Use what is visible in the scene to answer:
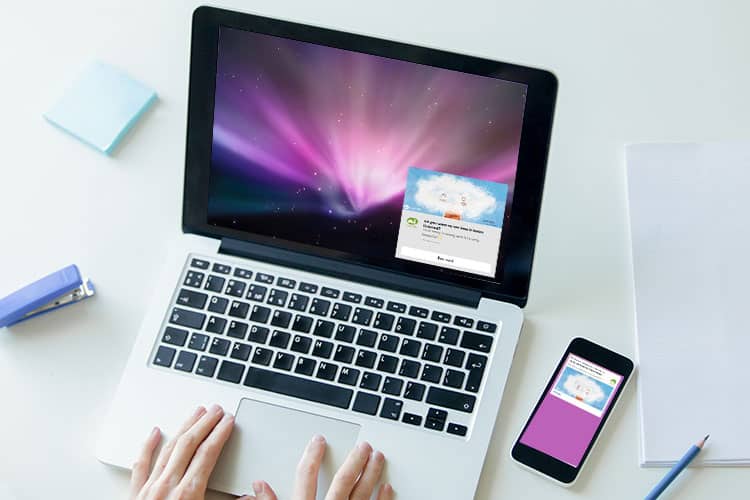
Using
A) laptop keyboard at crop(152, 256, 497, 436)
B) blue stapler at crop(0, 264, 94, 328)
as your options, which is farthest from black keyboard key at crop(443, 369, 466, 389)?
blue stapler at crop(0, 264, 94, 328)

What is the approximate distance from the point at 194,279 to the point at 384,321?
198 millimetres

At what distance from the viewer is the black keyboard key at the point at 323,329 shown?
32.6 inches

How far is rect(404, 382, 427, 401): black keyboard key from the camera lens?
796 millimetres

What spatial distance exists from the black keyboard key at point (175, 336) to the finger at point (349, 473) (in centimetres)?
20

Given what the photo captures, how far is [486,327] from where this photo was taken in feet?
2.71

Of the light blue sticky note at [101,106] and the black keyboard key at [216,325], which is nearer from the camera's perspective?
the black keyboard key at [216,325]

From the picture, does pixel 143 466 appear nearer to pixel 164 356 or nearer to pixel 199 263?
pixel 164 356

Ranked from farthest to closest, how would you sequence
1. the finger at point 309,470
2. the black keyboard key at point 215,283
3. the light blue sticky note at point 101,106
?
the light blue sticky note at point 101,106 → the black keyboard key at point 215,283 → the finger at point 309,470

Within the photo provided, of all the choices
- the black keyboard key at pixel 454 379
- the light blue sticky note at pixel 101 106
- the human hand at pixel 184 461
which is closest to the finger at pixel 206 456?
the human hand at pixel 184 461

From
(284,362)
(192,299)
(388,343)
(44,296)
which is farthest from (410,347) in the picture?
(44,296)

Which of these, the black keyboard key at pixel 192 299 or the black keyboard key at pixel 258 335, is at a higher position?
the black keyboard key at pixel 192 299

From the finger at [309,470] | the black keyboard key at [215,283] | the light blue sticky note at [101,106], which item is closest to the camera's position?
the finger at [309,470]

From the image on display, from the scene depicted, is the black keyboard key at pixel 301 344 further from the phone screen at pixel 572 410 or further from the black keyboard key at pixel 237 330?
the phone screen at pixel 572 410

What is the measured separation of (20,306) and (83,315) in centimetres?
6
